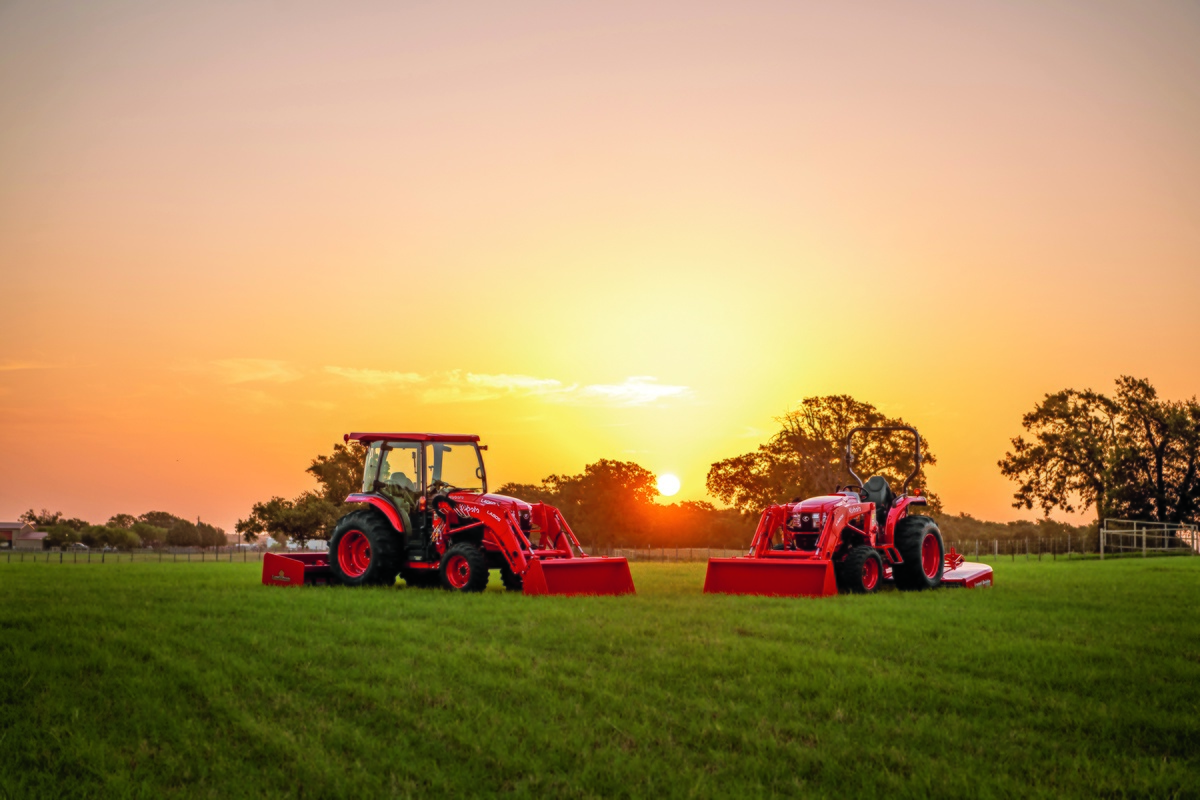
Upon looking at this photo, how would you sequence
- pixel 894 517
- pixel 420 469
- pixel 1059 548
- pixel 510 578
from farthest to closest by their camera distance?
pixel 1059 548 < pixel 420 469 < pixel 894 517 < pixel 510 578

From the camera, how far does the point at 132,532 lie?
96.4 metres

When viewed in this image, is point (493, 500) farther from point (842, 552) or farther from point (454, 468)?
point (842, 552)

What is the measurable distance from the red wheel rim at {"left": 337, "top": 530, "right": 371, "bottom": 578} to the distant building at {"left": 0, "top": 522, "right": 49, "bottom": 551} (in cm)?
9587

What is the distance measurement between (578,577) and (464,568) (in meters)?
1.89

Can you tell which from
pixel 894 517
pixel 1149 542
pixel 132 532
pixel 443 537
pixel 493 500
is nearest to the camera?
pixel 493 500

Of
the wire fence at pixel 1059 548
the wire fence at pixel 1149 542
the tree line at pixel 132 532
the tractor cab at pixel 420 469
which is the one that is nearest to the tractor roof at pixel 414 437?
the tractor cab at pixel 420 469

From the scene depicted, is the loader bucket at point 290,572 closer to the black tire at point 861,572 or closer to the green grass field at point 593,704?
the green grass field at point 593,704

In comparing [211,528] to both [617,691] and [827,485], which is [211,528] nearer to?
[827,485]

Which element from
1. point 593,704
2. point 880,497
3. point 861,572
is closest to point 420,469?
point 861,572

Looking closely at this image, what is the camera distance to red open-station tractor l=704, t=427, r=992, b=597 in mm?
15664

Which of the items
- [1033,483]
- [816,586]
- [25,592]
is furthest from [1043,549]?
[25,592]

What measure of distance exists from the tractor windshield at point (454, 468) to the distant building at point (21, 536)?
9700 cm

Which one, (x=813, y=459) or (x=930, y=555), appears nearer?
(x=930, y=555)

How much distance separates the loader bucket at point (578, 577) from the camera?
1536cm
